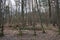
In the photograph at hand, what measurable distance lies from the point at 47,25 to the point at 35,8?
3.33 meters

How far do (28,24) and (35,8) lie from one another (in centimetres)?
414

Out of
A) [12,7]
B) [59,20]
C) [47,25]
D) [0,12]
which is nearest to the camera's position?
[0,12]

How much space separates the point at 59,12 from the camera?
12836 millimetres

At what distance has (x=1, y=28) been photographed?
40.2 feet

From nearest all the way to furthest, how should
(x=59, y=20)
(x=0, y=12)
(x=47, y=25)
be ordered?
(x=0, y=12), (x=59, y=20), (x=47, y=25)

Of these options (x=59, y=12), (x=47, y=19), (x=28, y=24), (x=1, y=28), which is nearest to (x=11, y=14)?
(x=28, y=24)

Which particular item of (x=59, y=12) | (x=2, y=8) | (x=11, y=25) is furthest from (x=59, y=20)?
(x=11, y=25)

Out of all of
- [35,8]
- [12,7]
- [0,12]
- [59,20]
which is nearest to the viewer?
[0,12]

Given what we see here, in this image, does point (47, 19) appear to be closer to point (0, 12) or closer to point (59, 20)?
point (59, 20)

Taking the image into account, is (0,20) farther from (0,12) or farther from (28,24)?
(28,24)

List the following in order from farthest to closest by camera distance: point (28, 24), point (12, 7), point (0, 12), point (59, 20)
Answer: point (12, 7) < point (28, 24) < point (59, 20) < point (0, 12)

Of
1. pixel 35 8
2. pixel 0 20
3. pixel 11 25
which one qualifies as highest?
pixel 35 8

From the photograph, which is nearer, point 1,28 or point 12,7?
point 1,28

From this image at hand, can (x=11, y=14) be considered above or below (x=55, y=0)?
below
